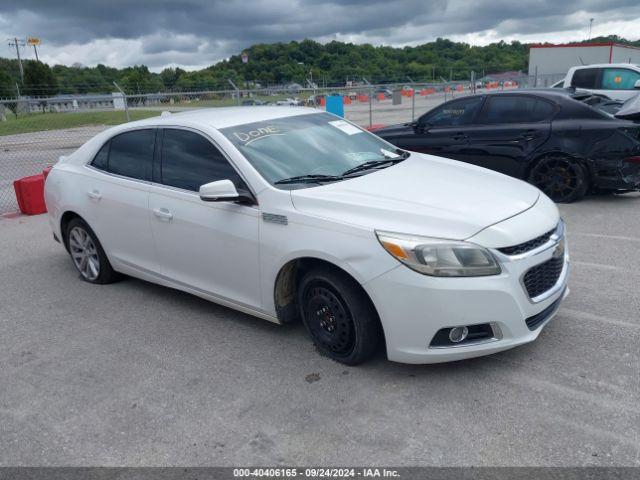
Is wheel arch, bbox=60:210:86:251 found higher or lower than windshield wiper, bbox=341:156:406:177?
lower

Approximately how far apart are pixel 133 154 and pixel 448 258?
298 cm

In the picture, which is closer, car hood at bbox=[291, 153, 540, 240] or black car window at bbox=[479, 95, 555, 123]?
car hood at bbox=[291, 153, 540, 240]

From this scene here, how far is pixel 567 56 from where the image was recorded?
29.1m

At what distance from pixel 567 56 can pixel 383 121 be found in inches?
503

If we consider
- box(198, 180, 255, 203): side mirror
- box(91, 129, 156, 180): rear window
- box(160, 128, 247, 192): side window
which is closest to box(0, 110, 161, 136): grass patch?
box(91, 129, 156, 180): rear window

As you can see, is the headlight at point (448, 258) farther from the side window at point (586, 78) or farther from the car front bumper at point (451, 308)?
the side window at point (586, 78)

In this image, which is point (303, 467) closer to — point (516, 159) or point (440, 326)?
point (440, 326)

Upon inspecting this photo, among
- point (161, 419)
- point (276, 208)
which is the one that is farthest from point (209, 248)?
point (161, 419)

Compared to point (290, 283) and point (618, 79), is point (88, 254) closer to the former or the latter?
point (290, 283)

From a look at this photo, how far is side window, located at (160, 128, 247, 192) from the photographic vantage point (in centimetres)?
415

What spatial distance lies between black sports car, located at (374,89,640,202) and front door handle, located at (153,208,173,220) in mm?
5091

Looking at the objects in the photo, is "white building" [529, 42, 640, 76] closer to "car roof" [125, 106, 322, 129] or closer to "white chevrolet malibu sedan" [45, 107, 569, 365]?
"car roof" [125, 106, 322, 129]

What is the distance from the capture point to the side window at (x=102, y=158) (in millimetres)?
5168

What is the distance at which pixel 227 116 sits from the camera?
15.2ft
